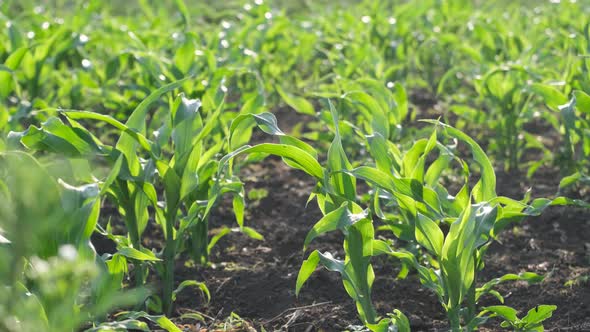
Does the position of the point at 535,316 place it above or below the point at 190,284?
above

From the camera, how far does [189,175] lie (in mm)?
2568

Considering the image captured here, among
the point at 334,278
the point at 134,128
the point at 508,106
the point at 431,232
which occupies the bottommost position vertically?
the point at 334,278

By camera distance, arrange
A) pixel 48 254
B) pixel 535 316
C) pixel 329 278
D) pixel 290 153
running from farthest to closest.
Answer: pixel 329 278 → pixel 535 316 → pixel 290 153 → pixel 48 254

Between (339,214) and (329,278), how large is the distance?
89 cm

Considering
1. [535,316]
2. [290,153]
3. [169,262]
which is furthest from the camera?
[169,262]

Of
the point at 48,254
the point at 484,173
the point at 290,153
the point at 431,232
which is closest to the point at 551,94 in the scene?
the point at 484,173

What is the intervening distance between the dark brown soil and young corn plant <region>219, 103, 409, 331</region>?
0.99 feet

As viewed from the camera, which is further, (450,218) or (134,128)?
(134,128)

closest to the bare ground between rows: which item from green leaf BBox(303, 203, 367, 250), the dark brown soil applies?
the dark brown soil

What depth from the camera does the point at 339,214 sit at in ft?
6.87

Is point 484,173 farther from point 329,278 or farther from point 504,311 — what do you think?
point 329,278

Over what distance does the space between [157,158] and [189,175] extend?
13 cm

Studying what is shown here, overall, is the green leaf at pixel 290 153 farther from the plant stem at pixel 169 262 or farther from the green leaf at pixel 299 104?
the green leaf at pixel 299 104

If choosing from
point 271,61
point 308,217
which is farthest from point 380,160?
point 271,61
